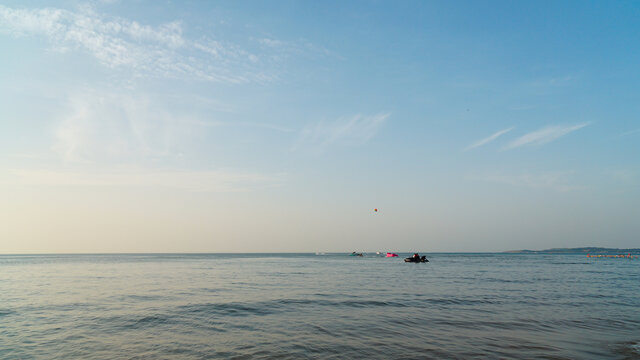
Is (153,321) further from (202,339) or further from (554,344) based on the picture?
(554,344)

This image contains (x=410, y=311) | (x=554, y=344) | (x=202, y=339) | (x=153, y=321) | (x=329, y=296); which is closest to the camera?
(x=554, y=344)

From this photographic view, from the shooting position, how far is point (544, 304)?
79.9 feet

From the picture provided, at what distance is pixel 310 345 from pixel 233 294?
57.2 feet

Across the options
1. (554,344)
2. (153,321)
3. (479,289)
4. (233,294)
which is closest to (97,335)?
(153,321)

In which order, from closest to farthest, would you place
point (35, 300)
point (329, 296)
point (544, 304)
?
point (544, 304), point (35, 300), point (329, 296)

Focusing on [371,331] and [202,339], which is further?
[371,331]

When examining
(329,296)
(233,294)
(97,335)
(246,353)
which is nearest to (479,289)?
(329,296)

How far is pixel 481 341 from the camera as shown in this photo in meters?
14.8

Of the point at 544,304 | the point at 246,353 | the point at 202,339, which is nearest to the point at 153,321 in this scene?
the point at 202,339

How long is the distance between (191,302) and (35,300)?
12.0m

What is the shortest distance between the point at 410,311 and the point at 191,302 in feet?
50.3

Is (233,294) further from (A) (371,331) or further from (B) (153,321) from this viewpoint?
(A) (371,331)

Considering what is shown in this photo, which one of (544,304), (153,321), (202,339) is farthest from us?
(544,304)

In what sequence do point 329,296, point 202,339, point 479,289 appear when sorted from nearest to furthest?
point 202,339 → point 329,296 → point 479,289
